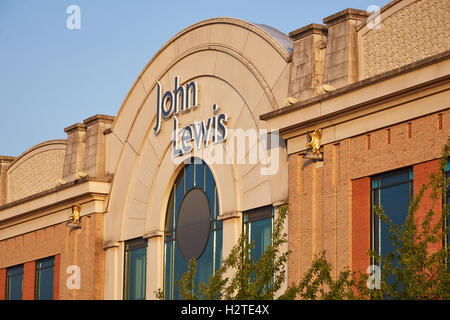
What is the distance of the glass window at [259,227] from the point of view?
35219 mm

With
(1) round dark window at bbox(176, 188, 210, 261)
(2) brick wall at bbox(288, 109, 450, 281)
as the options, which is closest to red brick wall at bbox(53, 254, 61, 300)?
(1) round dark window at bbox(176, 188, 210, 261)

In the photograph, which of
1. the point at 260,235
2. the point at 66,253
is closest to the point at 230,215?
the point at 260,235

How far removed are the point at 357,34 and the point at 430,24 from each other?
124 inches

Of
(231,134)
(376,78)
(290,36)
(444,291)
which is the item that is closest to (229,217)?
(231,134)

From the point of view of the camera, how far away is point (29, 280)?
48.7 metres

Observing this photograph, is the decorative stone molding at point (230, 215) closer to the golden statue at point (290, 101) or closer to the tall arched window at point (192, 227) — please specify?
the tall arched window at point (192, 227)

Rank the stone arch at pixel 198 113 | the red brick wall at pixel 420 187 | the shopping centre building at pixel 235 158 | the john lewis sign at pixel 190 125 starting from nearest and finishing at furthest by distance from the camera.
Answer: the red brick wall at pixel 420 187 → the shopping centre building at pixel 235 158 → the stone arch at pixel 198 113 → the john lewis sign at pixel 190 125

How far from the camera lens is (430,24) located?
1177 inches

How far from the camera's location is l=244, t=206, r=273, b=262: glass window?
116ft

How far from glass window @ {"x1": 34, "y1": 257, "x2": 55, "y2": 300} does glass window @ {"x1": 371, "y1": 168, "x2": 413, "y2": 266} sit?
20652 mm

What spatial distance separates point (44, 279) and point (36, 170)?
5.87 m

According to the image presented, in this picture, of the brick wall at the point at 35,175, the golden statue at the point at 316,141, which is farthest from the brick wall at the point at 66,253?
the golden statue at the point at 316,141

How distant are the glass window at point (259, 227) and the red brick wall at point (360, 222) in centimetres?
451

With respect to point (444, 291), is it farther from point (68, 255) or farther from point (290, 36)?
point (68, 255)
